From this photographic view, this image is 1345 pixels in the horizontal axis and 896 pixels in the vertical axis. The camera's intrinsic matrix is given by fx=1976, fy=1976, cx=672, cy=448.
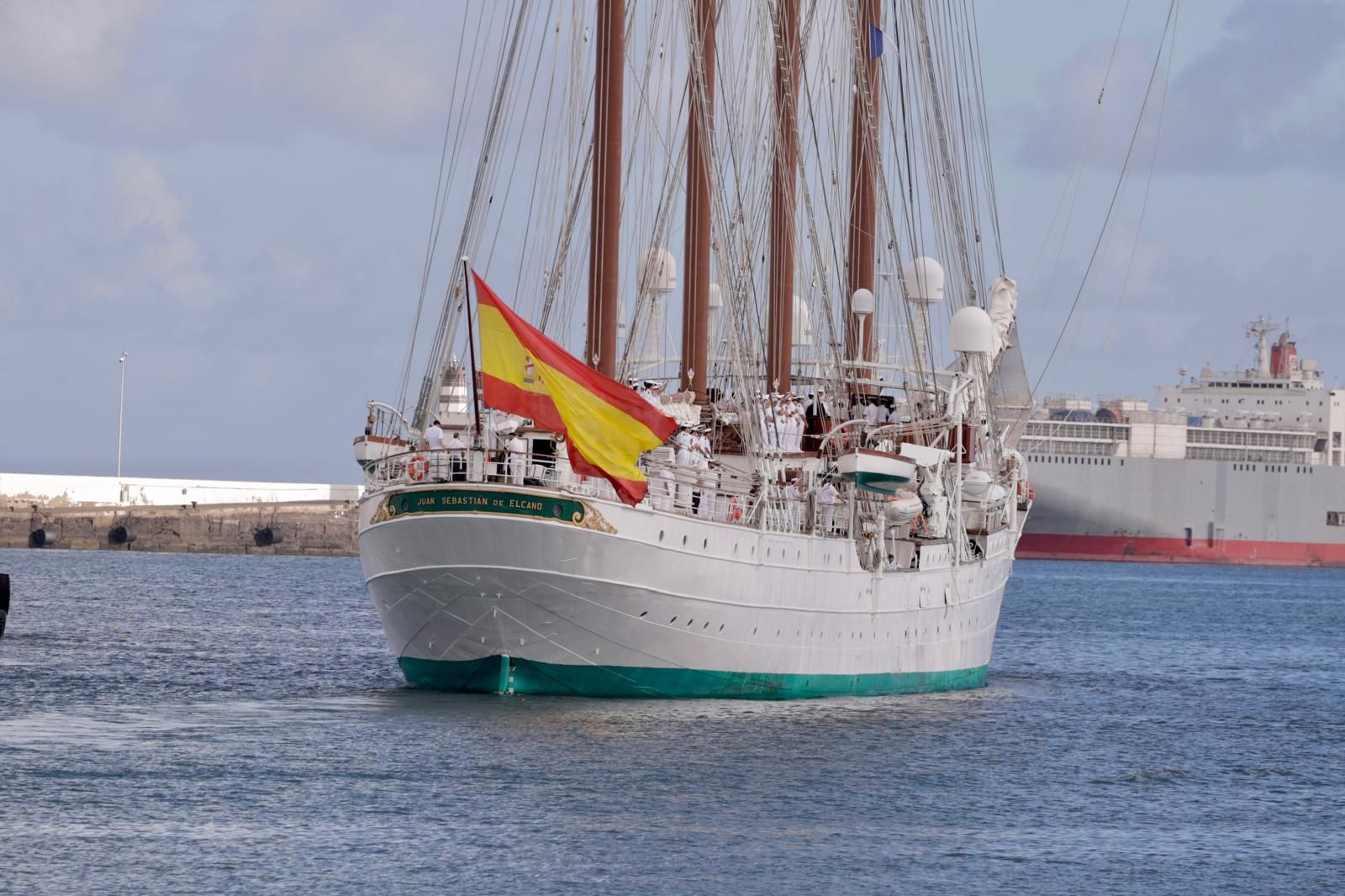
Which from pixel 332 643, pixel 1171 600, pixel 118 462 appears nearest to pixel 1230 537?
pixel 1171 600

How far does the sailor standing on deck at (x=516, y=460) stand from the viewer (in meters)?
36.0

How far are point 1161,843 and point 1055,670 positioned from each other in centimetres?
3077

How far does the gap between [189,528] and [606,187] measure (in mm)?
103776

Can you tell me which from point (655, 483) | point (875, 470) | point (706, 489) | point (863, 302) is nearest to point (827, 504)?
point (875, 470)

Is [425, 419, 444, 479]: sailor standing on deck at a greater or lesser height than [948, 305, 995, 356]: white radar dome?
lesser

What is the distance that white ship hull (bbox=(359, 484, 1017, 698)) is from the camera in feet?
116

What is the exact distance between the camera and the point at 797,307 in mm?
60094

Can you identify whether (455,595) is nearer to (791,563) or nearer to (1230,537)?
(791,563)

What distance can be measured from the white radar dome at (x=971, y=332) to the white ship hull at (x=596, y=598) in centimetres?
948

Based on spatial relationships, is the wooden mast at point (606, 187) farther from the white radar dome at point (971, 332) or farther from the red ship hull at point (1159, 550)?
the red ship hull at point (1159, 550)

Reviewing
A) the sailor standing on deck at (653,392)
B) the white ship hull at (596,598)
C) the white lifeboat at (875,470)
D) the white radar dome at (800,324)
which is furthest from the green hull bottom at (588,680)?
the white radar dome at (800,324)

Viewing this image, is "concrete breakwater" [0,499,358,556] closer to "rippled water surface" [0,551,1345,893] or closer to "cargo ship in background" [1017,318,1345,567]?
"cargo ship in background" [1017,318,1345,567]

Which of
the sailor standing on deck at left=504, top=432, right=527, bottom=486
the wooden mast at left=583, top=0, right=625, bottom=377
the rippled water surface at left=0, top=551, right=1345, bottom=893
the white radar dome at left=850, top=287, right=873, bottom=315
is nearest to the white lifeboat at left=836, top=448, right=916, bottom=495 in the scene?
the rippled water surface at left=0, top=551, right=1345, bottom=893

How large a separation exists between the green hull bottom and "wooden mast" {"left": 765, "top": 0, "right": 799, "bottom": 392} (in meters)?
11.9
